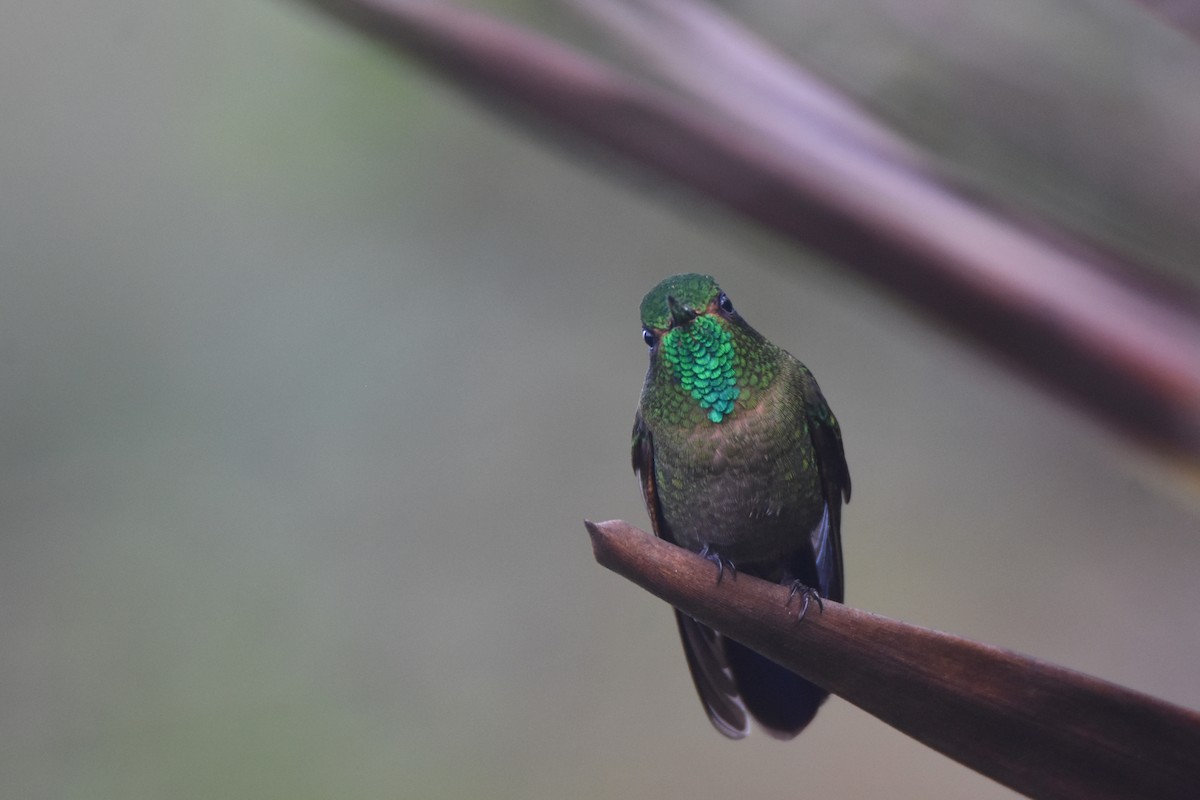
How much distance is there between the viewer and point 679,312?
663mm

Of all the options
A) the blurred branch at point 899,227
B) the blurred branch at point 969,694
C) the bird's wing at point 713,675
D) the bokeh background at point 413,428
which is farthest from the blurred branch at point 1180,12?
the blurred branch at point 969,694

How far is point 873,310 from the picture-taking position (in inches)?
48.8

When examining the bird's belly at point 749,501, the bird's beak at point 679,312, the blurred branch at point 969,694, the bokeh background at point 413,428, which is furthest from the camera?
the bokeh background at point 413,428

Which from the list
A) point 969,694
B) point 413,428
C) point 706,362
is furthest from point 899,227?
point 413,428

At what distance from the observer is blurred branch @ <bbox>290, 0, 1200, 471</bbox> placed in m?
0.68

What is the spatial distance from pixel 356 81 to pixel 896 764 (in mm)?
1152

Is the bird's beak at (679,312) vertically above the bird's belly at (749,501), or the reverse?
the bird's beak at (679,312)

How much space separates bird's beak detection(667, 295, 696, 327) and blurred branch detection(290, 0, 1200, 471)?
5.5 inches

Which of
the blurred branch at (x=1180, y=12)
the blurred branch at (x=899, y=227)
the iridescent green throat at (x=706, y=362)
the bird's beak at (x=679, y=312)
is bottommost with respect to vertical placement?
the iridescent green throat at (x=706, y=362)

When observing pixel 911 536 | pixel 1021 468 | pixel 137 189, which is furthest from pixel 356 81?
pixel 1021 468

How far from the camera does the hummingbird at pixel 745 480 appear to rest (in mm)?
732

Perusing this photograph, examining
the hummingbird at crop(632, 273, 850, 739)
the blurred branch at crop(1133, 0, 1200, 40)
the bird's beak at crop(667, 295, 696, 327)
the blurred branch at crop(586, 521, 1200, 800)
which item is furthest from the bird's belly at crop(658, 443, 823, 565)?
the blurred branch at crop(1133, 0, 1200, 40)

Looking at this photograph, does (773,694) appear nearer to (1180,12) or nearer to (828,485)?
(828,485)

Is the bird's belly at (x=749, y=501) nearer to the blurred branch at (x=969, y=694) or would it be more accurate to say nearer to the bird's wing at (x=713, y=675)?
the bird's wing at (x=713, y=675)
